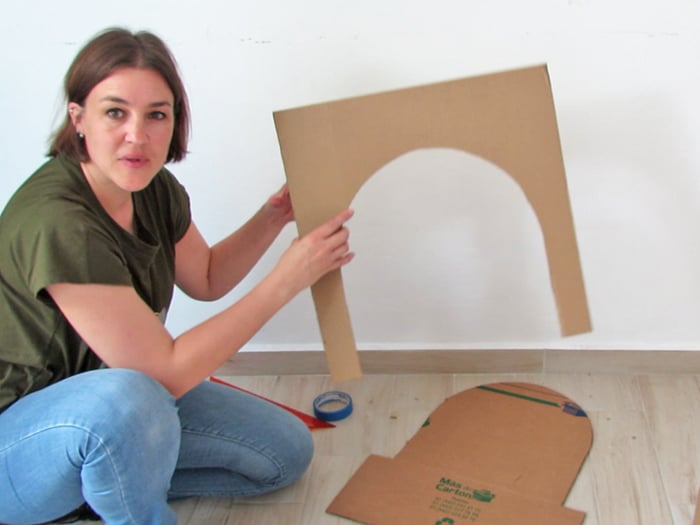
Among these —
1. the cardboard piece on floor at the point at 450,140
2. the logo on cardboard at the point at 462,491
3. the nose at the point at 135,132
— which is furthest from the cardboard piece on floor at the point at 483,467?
the nose at the point at 135,132

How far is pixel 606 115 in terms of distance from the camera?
5.35 ft

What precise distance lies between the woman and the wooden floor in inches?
11.1

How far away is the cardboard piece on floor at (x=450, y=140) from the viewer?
1249 millimetres

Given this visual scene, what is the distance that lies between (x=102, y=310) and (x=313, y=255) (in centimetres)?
32

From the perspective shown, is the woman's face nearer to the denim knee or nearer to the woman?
the woman

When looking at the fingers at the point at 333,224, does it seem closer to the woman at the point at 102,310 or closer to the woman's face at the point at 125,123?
the woman at the point at 102,310

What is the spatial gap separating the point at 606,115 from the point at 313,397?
85 centimetres

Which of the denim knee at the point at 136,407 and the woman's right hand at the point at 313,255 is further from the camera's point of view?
the woman's right hand at the point at 313,255

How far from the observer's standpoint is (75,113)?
1.24 m

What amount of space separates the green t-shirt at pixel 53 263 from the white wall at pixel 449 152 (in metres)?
0.42

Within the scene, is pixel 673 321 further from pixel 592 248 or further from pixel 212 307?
pixel 212 307

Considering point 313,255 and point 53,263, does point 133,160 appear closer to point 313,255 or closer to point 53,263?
point 53,263

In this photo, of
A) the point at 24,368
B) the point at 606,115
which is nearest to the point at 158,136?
the point at 24,368

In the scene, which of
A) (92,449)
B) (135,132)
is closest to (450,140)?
(135,132)
